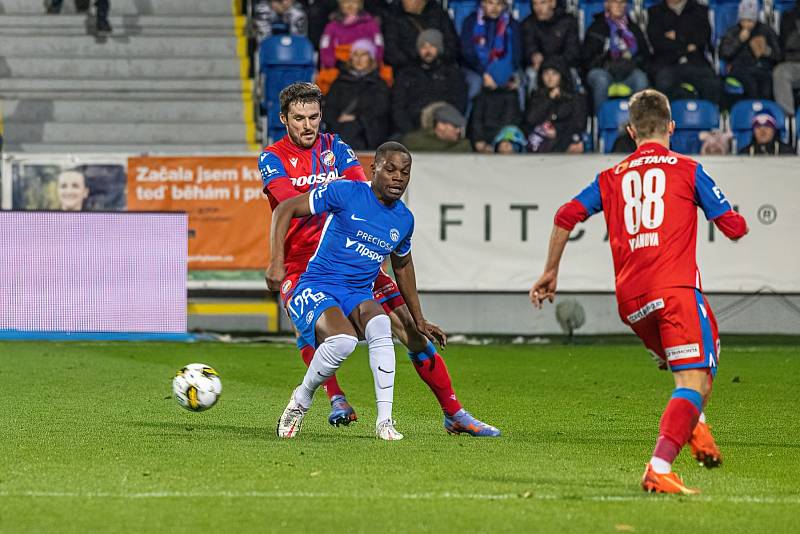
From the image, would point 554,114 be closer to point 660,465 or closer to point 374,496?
point 660,465

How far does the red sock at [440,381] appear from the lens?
29.6ft

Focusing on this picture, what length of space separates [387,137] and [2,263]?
5.31 meters

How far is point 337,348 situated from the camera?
336 inches

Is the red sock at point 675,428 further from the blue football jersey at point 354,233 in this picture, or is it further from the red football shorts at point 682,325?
the blue football jersey at point 354,233

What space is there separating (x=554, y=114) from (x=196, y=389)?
11.6m

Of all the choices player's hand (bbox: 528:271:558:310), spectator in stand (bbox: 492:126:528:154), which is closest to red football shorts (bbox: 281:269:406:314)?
player's hand (bbox: 528:271:558:310)

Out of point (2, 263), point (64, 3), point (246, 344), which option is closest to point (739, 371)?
point (246, 344)

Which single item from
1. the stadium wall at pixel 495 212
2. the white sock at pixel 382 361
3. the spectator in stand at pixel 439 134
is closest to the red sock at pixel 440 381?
the white sock at pixel 382 361

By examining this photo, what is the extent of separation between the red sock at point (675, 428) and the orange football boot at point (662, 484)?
2.9 inches

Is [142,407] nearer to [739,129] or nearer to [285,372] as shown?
[285,372]

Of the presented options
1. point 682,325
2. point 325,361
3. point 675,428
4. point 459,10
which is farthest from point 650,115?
point 459,10

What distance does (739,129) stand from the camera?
68.0 feet

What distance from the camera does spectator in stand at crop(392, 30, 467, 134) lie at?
19984mm

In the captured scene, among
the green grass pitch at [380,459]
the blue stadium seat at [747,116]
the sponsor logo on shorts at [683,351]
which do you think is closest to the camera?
the green grass pitch at [380,459]
